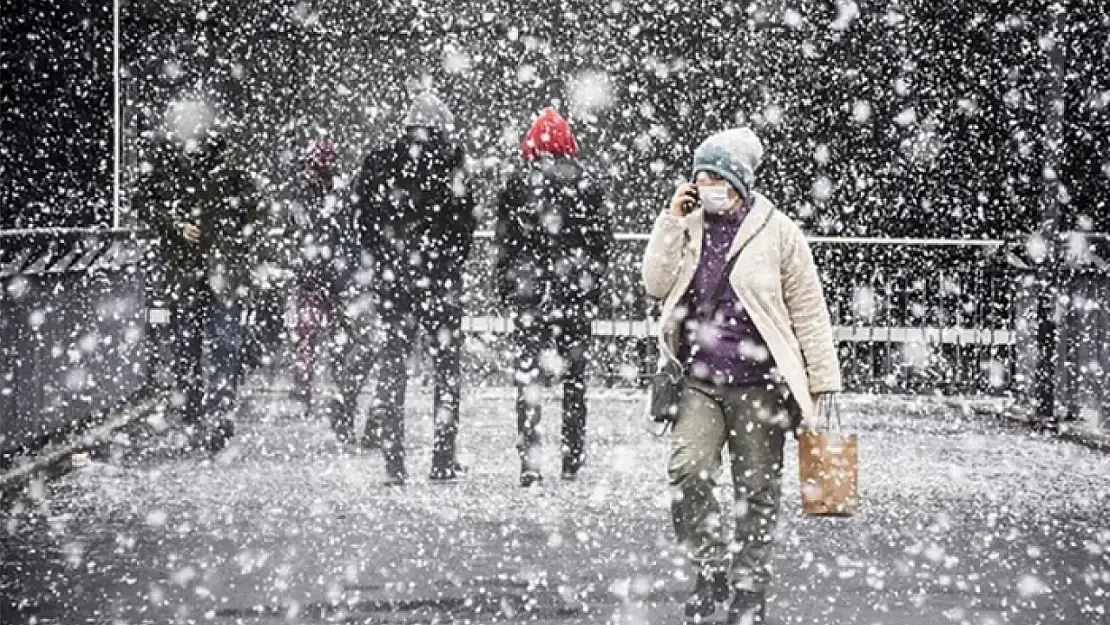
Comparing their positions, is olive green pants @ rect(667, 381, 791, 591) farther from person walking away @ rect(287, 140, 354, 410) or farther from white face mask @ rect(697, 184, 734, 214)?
person walking away @ rect(287, 140, 354, 410)

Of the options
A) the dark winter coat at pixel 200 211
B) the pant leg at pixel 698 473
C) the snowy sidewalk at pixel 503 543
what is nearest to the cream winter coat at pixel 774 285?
the pant leg at pixel 698 473

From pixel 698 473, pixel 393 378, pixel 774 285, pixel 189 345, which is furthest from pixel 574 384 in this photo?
pixel 774 285

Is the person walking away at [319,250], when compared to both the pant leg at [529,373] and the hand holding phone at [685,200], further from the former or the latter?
the hand holding phone at [685,200]

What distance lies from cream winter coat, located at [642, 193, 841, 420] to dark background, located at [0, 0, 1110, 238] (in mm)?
11412

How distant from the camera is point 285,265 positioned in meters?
17.4

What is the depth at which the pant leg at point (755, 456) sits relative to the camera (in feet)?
23.1

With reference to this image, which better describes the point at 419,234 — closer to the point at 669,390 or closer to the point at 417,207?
the point at 417,207

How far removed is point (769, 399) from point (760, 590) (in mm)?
705

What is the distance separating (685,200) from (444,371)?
3.86 meters

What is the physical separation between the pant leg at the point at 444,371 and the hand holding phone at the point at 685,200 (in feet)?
11.7

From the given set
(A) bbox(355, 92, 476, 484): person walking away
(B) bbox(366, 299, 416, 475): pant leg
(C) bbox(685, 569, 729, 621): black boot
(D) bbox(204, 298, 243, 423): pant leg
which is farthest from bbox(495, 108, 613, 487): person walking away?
(C) bbox(685, 569, 729, 621): black boot

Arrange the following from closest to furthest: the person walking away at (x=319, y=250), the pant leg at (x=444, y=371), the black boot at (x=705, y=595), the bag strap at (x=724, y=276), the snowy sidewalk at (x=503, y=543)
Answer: the black boot at (x=705, y=595) → the bag strap at (x=724, y=276) → the snowy sidewalk at (x=503, y=543) → the pant leg at (x=444, y=371) → the person walking away at (x=319, y=250)

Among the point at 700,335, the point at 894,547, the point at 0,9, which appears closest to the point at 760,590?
the point at 700,335

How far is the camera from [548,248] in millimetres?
10406
